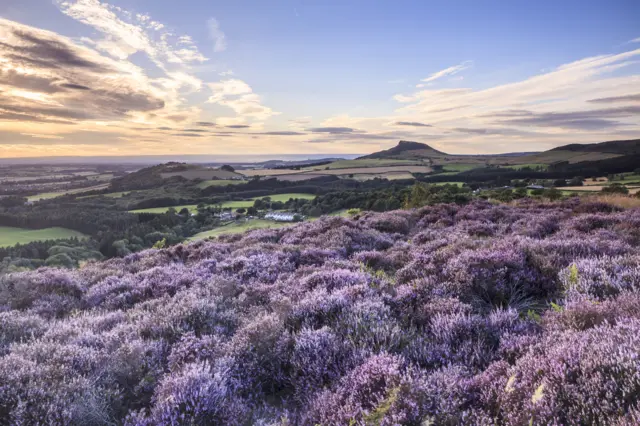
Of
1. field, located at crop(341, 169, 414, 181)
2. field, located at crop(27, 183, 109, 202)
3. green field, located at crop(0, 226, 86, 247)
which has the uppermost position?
field, located at crop(341, 169, 414, 181)

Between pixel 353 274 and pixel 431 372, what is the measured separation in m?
3.58

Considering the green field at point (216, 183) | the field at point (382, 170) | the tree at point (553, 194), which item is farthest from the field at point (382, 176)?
the tree at point (553, 194)

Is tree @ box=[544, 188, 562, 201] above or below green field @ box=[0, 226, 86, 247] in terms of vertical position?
above

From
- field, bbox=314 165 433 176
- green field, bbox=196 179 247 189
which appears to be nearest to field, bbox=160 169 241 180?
green field, bbox=196 179 247 189

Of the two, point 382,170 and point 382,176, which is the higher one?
point 382,170

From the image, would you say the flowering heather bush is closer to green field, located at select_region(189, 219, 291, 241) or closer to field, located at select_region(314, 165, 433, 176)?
green field, located at select_region(189, 219, 291, 241)

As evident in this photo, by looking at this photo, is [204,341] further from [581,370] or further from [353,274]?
[581,370]

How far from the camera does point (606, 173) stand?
3544 cm

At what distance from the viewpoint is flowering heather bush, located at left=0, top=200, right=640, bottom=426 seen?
2.92 metres

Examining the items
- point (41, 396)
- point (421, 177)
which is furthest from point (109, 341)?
point (421, 177)

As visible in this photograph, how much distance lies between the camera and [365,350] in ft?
13.2

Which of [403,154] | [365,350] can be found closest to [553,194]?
[365,350]

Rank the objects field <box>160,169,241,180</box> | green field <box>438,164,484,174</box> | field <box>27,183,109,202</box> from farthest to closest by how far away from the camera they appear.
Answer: field <box>160,169,241,180</box> → green field <box>438,164,484,174</box> → field <box>27,183,109,202</box>

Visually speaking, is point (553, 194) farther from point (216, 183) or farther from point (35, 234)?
point (216, 183)
